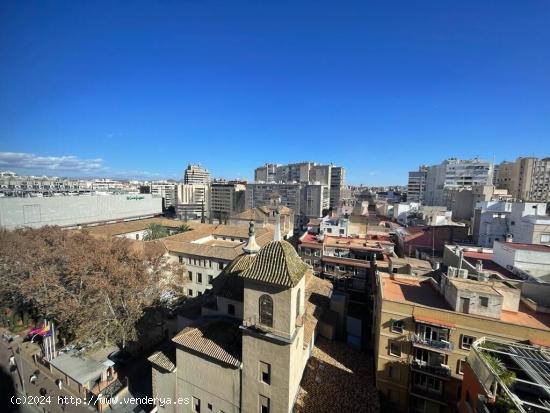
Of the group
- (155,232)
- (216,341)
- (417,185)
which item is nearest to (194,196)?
(155,232)

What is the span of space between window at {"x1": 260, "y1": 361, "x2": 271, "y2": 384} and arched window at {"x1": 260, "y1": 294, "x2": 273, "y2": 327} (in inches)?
92.7

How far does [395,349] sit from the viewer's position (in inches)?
732

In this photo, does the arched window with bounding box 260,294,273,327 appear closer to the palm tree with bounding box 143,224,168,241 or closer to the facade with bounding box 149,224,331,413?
the facade with bounding box 149,224,331,413

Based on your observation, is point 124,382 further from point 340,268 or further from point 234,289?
point 340,268

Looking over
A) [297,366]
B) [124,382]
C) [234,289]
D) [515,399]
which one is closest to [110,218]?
[124,382]

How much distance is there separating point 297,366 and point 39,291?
25.4 m

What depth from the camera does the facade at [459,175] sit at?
87.8 metres

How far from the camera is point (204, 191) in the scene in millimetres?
135625

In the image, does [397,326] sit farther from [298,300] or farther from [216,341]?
[216,341]

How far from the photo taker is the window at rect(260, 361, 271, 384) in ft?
46.6

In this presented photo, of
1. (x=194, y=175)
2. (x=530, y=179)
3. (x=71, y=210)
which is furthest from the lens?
(x=194, y=175)

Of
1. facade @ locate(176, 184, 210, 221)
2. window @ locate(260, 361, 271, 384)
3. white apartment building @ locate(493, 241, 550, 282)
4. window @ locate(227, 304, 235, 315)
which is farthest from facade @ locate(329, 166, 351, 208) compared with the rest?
window @ locate(260, 361, 271, 384)

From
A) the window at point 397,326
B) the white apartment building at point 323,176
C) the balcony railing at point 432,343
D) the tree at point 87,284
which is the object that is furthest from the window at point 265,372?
the white apartment building at point 323,176

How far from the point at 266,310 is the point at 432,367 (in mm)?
12519
